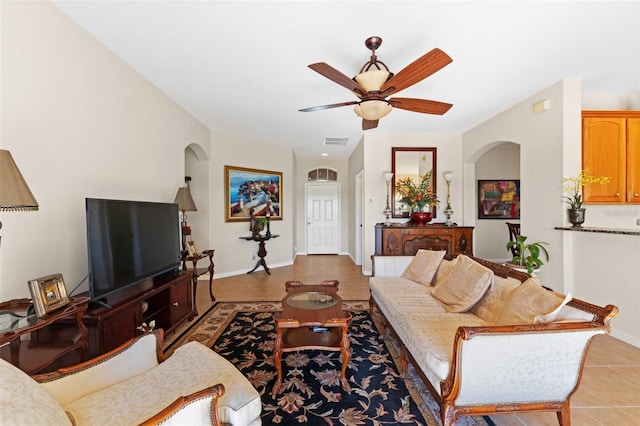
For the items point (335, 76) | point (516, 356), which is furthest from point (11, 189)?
point (516, 356)

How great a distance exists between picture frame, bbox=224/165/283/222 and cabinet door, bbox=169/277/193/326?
89.0 inches

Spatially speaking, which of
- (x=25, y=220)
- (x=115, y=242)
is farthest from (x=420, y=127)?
(x=25, y=220)

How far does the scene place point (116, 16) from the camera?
2012 millimetres

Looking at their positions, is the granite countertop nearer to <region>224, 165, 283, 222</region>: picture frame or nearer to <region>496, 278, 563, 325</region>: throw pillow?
<region>496, 278, 563, 325</region>: throw pillow

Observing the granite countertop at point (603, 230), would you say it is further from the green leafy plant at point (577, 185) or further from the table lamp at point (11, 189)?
the table lamp at point (11, 189)

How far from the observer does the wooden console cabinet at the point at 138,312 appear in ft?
5.87

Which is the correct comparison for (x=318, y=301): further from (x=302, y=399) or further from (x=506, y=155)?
(x=506, y=155)

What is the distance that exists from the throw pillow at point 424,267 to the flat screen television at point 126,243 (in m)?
2.63

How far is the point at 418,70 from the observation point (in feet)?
6.53

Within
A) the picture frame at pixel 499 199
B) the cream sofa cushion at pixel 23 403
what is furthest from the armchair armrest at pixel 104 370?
the picture frame at pixel 499 199

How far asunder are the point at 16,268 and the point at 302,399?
6.54ft

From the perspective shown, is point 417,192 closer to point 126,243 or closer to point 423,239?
point 423,239

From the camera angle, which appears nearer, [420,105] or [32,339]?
[32,339]

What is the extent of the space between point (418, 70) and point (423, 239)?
315 centimetres
